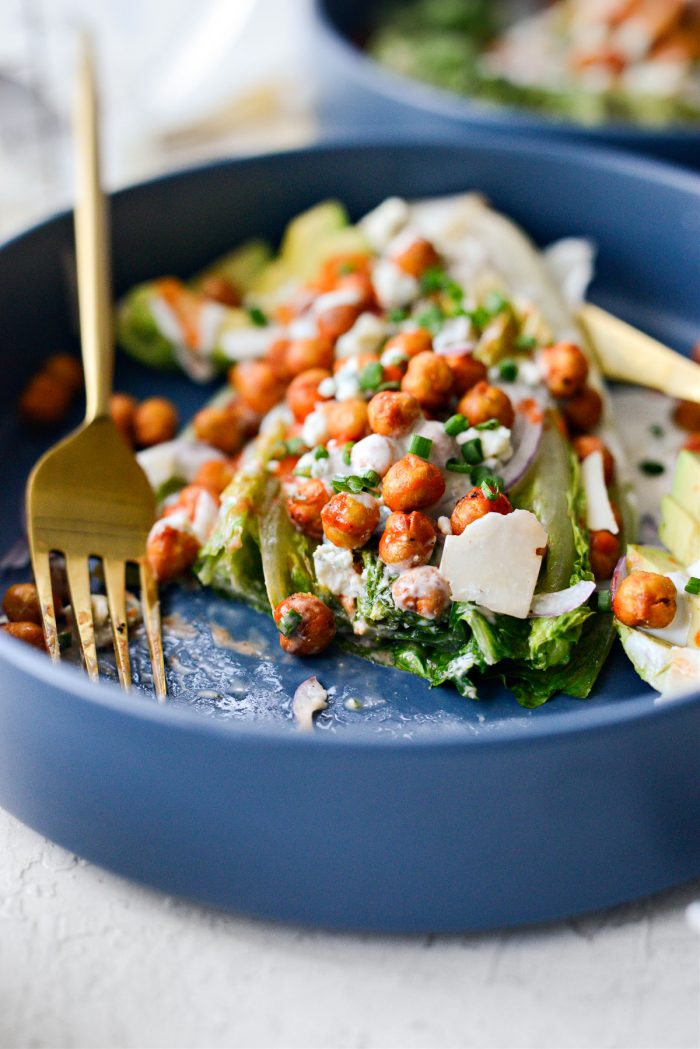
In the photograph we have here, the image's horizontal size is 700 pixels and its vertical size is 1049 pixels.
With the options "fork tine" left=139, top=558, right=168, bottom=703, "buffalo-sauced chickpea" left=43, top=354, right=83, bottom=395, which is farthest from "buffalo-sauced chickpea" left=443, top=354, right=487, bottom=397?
"buffalo-sauced chickpea" left=43, top=354, right=83, bottom=395

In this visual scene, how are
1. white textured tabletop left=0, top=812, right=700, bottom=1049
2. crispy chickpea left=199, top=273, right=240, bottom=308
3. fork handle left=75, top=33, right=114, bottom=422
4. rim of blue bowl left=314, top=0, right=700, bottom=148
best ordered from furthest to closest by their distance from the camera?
1. rim of blue bowl left=314, top=0, right=700, bottom=148
2. crispy chickpea left=199, top=273, right=240, bottom=308
3. fork handle left=75, top=33, right=114, bottom=422
4. white textured tabletop left=0, top=812, right=700, bottom=1049

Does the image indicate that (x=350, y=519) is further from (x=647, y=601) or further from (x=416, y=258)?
(x=416, y=258)

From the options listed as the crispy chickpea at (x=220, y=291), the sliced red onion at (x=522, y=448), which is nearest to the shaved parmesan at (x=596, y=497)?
the sliced red onion at (x=522, y=448)

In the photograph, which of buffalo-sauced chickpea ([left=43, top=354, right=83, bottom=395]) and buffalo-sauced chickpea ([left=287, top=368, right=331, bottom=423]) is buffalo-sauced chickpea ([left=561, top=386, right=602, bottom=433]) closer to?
buffalo-sauced chickpea ([left=287, top=368, right=331, bottom=423])

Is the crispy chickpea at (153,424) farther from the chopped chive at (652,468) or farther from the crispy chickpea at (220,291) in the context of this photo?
the chopped chive at (652,468)

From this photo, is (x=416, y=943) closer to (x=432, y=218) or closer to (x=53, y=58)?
(x=432, y=218)

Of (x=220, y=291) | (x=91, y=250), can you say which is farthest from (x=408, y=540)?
(x=220, y=291)

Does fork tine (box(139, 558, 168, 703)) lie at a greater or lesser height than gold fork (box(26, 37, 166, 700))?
lesser

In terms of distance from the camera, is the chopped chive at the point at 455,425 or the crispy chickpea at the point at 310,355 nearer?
the chopped chive at the point at 455,425
